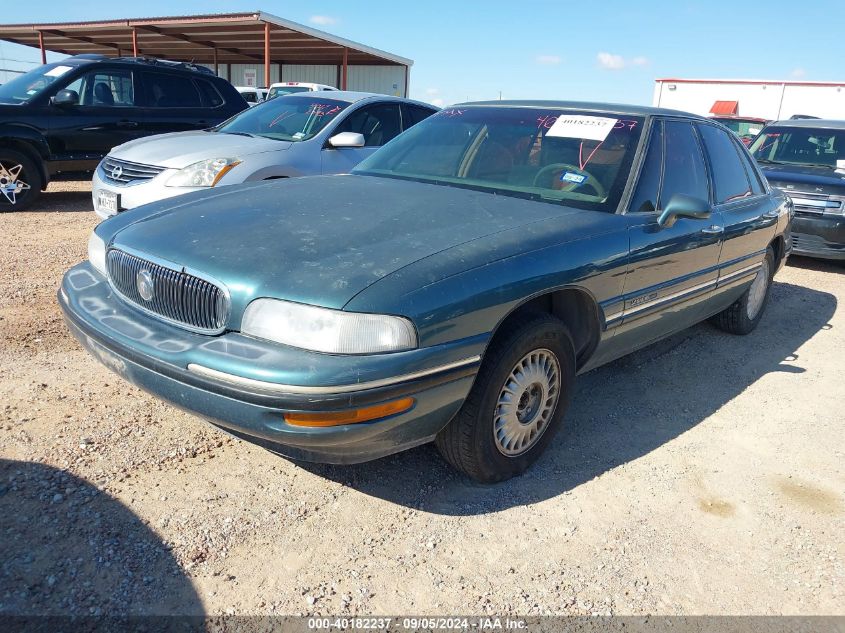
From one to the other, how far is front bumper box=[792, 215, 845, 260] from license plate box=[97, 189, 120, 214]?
23.4 feet

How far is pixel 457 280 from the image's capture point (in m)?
2.45

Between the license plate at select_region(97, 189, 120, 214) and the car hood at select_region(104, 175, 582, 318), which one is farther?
the license plate at select_region(97, 189, 120, 214)

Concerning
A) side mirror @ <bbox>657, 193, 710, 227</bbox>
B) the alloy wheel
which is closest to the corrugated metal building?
side mirror @ <bbox>657, 193, 710, 227</bbox>

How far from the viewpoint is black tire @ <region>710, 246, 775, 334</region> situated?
16.9ft

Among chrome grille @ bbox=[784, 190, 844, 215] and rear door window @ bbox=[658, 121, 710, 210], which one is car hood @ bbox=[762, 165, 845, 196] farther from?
rear door window @ bbox=[658, 121, 710, 210]

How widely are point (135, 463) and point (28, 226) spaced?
5550 millimetres

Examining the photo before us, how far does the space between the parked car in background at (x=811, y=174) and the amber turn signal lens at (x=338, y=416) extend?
278 inches

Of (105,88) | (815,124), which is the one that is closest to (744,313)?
(815,124)

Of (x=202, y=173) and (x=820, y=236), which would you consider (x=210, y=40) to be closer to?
(x=202, y=173)

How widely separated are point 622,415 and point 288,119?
4.79m

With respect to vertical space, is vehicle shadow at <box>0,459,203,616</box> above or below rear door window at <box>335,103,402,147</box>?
below

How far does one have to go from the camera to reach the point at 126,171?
6.26 m

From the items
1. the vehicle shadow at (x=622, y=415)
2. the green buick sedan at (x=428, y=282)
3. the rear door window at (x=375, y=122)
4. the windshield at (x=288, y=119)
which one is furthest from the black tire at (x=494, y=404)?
the rear door window at (x=375, y=122)

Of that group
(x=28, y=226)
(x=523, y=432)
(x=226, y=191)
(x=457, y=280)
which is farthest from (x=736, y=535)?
(x=28, y=226)
